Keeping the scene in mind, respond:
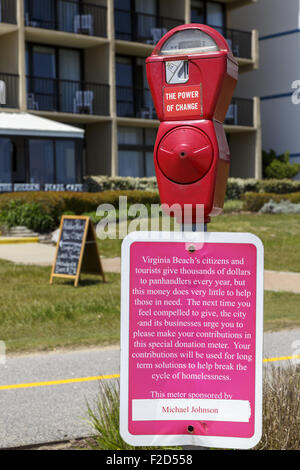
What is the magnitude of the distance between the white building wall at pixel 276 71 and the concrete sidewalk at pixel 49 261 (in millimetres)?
21302

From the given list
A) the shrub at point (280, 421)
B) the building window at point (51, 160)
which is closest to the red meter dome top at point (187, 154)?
the shrub at point (280, 421)

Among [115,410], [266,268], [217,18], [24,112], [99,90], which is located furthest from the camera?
[217,18]

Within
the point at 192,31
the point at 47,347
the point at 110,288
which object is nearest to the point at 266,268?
the point at 110,288

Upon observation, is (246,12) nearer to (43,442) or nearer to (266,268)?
(266,268)

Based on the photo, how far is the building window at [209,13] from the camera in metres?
36.9

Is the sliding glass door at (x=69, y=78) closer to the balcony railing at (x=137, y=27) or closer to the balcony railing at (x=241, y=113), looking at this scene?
the balcony railing at (x=137, y=27)

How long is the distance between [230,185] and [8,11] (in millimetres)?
11838

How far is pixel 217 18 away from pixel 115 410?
35476 mm

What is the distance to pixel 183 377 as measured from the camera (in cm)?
351

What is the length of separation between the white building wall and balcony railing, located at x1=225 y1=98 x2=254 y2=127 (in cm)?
213

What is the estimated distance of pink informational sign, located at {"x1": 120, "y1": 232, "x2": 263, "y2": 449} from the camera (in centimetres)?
348

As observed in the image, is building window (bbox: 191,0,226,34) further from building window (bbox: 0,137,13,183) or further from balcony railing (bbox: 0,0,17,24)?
building window (bbox: 0,137,13,183)

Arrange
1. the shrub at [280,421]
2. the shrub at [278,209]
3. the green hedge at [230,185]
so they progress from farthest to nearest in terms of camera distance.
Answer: the green hedge at [230,185], the shrub at [278,209], the shrub at [280,421]

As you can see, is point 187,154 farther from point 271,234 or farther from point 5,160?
point 5,160
